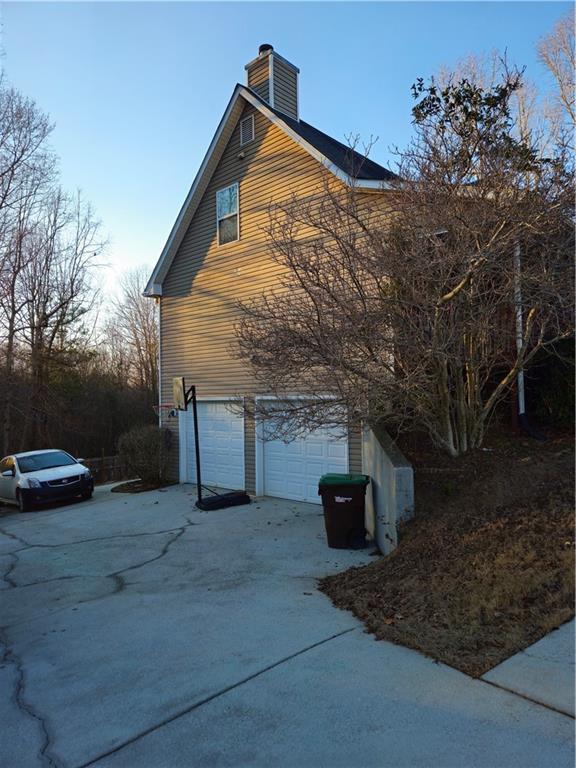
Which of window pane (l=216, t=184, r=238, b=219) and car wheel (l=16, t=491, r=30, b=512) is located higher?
window pane (l=216, t=184, r=238, b=219)

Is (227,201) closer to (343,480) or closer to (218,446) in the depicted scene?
(218,446)

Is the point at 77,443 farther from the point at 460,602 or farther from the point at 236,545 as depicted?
the point at 460,602

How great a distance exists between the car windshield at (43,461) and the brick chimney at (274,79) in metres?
10.5

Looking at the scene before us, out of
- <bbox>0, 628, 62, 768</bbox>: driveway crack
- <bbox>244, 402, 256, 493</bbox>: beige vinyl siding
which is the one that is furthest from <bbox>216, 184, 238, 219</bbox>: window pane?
<bbox>0, 628, 62, 768</bbox>: driveway crack

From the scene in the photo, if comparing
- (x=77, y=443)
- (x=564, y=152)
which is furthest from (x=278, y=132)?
(x=77, y=443)

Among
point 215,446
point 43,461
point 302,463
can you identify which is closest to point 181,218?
point 215,446

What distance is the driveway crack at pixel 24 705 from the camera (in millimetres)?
3023

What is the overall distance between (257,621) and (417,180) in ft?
18.4

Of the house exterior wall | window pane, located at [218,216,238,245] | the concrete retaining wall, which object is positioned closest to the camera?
the concrete retaining wall

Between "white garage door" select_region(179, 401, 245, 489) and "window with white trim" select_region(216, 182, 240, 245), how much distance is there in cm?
412

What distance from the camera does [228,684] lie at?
3.65 meters

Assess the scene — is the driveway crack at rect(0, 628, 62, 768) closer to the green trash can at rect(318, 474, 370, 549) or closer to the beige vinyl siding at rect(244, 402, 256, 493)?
the green trash can at rect(318, 474, 370, 549)

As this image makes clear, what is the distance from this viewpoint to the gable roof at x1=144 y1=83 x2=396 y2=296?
9.31 m

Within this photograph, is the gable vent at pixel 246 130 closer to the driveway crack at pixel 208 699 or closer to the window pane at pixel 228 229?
the window pane at pixel 228 229
